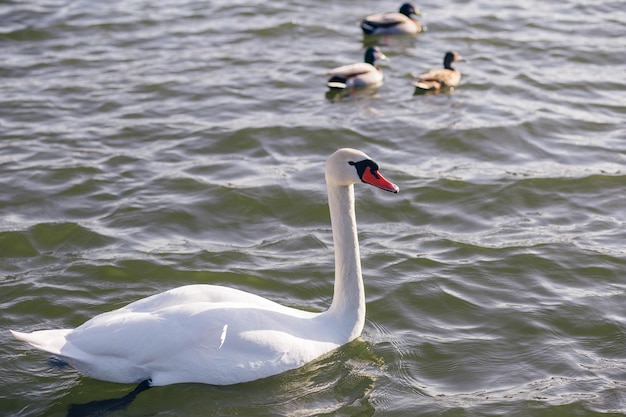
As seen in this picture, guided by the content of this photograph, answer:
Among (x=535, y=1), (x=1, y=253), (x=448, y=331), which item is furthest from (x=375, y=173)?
(x=535, y=1)

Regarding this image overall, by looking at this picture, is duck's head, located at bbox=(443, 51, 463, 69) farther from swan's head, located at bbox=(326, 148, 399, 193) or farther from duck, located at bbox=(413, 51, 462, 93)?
swan's head, located at bbox=(326, 148, 399, 193)

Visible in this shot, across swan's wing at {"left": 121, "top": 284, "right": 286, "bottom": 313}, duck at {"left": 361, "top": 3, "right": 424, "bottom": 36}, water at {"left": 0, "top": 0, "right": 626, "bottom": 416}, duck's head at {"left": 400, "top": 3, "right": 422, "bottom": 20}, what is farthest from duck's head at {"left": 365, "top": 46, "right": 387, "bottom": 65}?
swan's wing at {"left": 121, "top": 284, "right": 286, "bottom": 313}

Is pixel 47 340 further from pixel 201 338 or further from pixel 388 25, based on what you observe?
pixel 388 25

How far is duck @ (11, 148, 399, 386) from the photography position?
622 centimetres

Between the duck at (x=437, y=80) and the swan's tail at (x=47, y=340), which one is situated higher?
the swan's tail at (x=47, y=340)

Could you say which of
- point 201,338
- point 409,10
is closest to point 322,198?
point 201,338

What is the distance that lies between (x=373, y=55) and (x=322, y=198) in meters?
5.24

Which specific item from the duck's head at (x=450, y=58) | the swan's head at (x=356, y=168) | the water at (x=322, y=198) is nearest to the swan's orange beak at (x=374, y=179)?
the swan's head at (x=356, y=168)

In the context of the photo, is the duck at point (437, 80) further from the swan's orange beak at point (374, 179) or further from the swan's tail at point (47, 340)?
the swan's tail at point (47, 340)

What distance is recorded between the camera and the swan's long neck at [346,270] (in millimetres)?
6934

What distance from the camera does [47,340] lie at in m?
6.23

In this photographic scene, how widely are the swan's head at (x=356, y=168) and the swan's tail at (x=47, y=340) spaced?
2104mm

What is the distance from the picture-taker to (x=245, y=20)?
1628 cm

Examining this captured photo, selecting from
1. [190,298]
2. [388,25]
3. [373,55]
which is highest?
[190,298]
